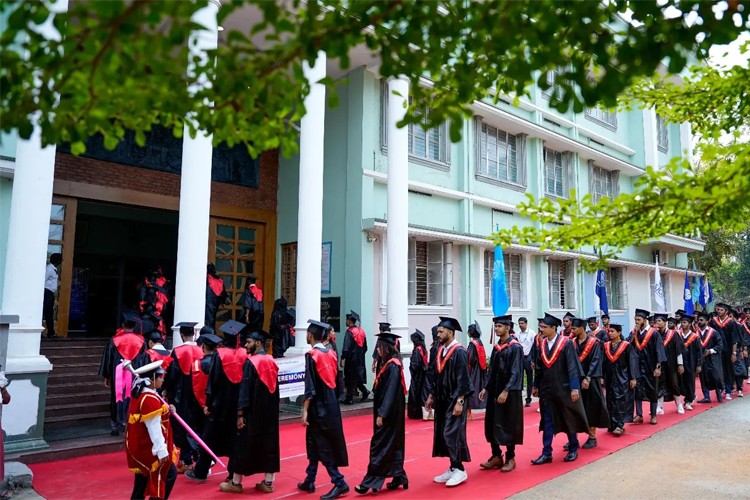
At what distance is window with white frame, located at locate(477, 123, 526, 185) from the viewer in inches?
658

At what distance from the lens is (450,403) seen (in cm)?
679

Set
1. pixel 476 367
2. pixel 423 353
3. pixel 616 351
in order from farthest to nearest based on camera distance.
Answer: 1. pixel 423 353
2. pixel 476 367
3. pixel 616 351

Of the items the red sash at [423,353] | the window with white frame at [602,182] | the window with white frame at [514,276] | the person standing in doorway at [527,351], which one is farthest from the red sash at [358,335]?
the window with white frame at [602,182]

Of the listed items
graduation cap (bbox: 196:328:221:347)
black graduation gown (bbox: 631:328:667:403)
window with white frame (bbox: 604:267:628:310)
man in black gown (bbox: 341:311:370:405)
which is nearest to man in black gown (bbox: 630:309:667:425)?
black graduation gown (bbox: 631:328:667:403)

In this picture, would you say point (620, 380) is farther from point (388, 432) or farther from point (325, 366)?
point (325, 366)

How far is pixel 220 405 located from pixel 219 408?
38 millimetres

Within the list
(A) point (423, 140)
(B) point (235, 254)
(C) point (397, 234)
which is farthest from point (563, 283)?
(B) point (235, 254)

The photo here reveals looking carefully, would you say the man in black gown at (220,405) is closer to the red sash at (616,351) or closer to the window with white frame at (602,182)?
the red sash at (616,351)

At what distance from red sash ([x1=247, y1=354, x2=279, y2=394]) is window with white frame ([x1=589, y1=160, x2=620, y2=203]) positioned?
54.0 ft

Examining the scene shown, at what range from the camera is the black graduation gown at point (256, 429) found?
6.38 metres

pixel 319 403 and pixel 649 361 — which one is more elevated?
pixel 649 361

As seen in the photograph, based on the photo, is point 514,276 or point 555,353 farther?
point 514,276

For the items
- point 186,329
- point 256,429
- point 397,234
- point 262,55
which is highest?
point 397,234

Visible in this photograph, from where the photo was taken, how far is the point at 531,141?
18.2 metres
